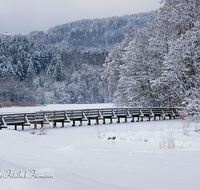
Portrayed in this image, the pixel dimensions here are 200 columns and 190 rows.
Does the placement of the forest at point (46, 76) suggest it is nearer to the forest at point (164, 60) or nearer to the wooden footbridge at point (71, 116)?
the forest at point (164, 60)

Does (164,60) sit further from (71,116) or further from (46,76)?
(46,76)

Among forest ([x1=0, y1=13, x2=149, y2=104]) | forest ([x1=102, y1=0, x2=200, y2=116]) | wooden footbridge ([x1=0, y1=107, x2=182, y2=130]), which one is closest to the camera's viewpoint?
wooden footbridge ([x1=0, y1=107, x2=182, y2=130])

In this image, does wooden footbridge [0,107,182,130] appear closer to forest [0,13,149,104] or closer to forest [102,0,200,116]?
forest [102,0,200,116]

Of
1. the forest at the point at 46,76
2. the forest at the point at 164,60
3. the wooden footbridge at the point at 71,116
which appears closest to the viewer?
the wooden footbridge at the point at 71,116

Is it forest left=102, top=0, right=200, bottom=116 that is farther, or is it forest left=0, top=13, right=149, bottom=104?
forest left=0, top=13, right=149, bottom=104

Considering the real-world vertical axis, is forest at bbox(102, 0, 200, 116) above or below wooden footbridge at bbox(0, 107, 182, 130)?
above

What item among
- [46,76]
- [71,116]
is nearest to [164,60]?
[71,116]

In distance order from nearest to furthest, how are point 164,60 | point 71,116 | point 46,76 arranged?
point 71,116 < point 164,60 < point 46,76

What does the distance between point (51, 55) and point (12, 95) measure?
56.5 meters

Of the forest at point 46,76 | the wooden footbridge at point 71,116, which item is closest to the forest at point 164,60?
the wooden footbridge at point 71,116

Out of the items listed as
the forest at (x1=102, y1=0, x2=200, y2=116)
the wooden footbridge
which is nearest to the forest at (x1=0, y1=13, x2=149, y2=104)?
the forest at (x1=102, y1=0, x2=200, y2=116)

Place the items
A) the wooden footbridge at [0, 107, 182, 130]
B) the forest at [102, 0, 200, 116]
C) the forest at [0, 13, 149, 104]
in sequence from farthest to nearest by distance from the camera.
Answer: the forest at [0, 13, 149, 104], the forest at [102, 0, 200, 116], the wooden footbridge at [0, 107, 182, 130]

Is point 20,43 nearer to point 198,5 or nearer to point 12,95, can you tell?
point 12,95

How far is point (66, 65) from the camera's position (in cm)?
11719
